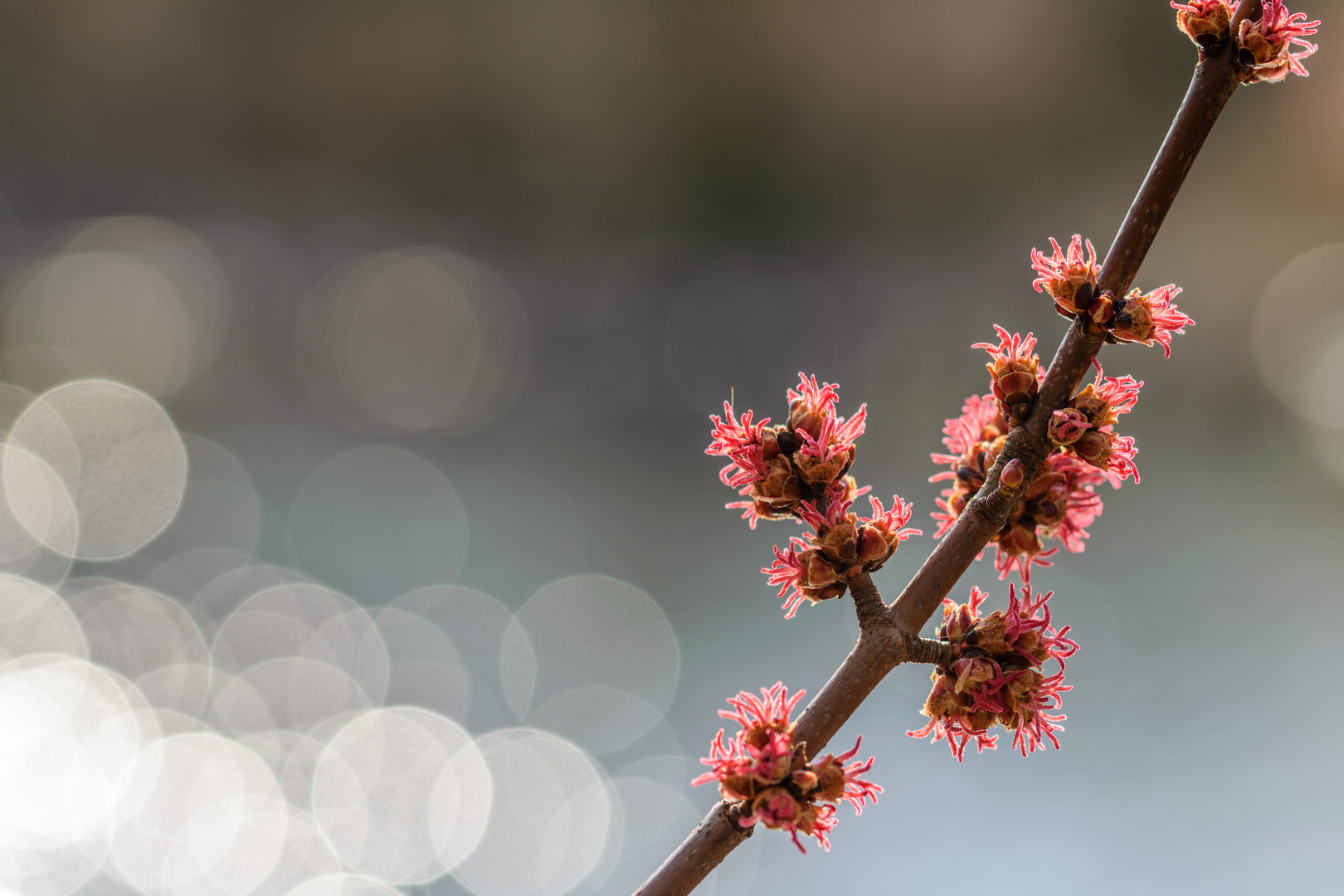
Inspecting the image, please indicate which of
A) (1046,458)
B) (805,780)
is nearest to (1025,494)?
(1046,458)

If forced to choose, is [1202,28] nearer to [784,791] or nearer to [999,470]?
[999,470]

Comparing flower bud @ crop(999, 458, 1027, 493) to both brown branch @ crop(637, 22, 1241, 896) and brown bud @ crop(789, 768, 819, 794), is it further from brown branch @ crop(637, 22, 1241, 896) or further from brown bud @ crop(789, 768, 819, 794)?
brown bud @ crop(789, 768, 819, 794)

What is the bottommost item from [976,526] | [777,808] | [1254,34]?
[777,808]

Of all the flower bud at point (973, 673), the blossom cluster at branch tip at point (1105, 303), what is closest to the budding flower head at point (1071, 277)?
the blossom cluster at branch tip at point (1105, 303)

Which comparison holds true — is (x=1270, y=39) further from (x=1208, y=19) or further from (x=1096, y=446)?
(x=1096, y=446)

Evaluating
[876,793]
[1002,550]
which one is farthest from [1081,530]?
[876,793]

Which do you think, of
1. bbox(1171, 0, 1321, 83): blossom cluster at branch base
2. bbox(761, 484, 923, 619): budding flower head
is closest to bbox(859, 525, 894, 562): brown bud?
bbox(761, 484, 923, 619): budding flower head

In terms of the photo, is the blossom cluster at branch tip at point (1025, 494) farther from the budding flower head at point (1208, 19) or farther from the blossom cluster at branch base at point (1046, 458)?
the budding flower head at point (1208, 19)

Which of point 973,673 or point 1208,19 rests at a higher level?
point 1208,19
